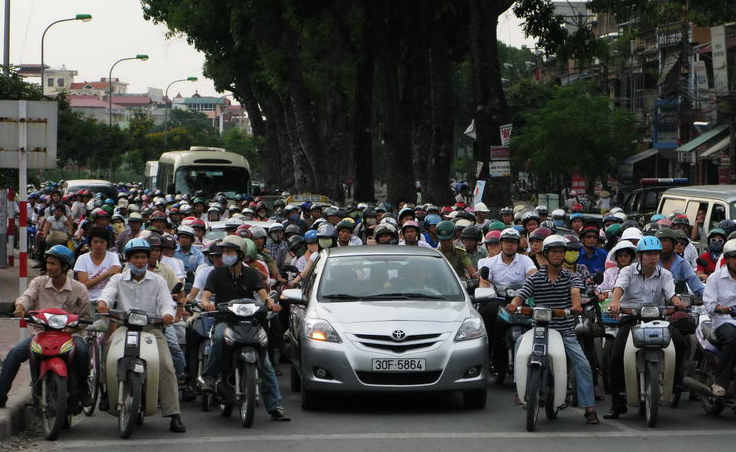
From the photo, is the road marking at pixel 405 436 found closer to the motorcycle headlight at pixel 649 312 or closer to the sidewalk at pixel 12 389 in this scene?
the sidewalk at pixel 12 389

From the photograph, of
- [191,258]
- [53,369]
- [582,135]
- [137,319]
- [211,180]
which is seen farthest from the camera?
[582,135]

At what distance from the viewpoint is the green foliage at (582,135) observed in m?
54.2

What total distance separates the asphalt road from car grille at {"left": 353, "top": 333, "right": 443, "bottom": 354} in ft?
1.88

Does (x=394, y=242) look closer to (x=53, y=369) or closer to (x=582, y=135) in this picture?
(x=53, y=369)

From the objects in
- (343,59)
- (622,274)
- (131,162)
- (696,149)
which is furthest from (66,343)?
(131,162)

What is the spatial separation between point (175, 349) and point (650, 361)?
3916 millimetres

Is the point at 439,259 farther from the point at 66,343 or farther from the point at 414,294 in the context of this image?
the point at 66,343

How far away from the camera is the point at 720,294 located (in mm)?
10672

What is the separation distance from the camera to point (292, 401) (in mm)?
12102

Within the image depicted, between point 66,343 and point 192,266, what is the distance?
4732 mm

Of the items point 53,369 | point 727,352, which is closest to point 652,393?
point 727,352

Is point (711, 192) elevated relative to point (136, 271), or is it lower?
elevated

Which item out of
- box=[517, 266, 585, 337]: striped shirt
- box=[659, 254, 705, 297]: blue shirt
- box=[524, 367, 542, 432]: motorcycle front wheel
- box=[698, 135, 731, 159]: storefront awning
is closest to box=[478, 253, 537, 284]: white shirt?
box=[659, 254, 705, 297]: blue shirt

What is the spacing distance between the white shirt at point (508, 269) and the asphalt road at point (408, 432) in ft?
5.32
